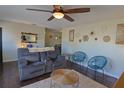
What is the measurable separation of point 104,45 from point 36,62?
2636mm

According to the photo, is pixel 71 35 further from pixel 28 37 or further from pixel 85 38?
pixel 28 37

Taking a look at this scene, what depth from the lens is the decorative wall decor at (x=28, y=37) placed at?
6.26 metres

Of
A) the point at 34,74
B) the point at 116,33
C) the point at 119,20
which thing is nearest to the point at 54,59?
the point at 34,74

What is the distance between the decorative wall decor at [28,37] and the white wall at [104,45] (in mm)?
2585

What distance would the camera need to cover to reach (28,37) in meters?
6.48

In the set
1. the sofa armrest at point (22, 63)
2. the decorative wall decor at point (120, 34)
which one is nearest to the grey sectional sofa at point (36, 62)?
the sofa armrest at point (22, 63)

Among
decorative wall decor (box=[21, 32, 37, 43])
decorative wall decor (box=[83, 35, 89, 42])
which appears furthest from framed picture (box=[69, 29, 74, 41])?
decorative wall decor (box=[21, 32, 37, 43])

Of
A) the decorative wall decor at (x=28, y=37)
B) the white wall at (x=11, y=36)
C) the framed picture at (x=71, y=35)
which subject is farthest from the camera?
the decorative wall decor at (x=28, y=37)

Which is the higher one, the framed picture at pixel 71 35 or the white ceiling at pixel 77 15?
the white ceiling at pixel 77 15

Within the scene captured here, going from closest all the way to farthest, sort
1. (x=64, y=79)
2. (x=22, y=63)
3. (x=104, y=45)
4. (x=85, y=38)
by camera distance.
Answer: (x=64, y=79)
(x=22, y=63)
(x=104, y=45)
(x=85, y=38)

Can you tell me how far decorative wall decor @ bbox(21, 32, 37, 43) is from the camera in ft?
20.5

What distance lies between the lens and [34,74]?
3.57 m

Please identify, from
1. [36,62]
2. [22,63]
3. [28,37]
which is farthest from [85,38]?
[28,37]

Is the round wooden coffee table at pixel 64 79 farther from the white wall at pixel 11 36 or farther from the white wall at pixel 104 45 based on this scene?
the white wall at pixel 11 36
